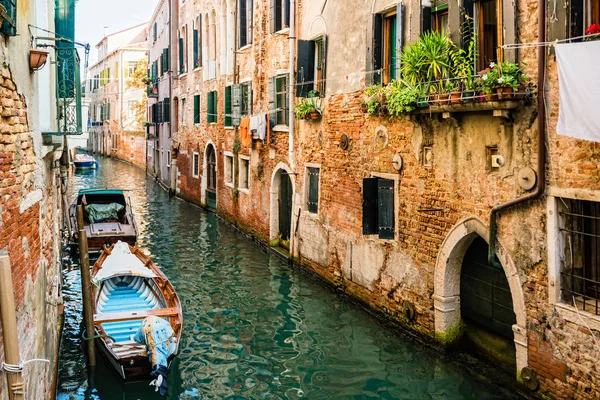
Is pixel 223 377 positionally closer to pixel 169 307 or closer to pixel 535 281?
pixel 169 307

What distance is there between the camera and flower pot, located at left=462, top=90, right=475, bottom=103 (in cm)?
696

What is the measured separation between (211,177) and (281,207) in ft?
25.4

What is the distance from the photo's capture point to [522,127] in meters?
6.75

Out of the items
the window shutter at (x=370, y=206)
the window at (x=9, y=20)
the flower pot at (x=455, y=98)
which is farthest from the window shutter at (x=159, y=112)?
the window at (x=9, y=20)

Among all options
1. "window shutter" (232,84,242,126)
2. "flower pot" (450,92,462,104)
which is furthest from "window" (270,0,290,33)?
"flower pot" (450,92,462,104)

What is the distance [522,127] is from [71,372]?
6129 millimetres

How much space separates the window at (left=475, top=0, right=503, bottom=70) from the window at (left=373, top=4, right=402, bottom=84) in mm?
2190

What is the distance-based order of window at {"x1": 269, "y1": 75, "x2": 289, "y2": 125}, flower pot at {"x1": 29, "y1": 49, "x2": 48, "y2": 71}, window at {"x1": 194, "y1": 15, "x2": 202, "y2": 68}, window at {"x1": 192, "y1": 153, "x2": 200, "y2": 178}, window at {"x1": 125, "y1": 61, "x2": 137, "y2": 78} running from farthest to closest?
window at {"x1": 125, "y1": 61, "x2": 137, "y2": 78}
window at {"x1": 192, "y1": 153, "x2": 200, "y2": 178}
window at {"x1": 194, "y1": 15, "x2": 202, "y2": 68}
window at {"x1": 269, "y1": 75, "x2": 289, "y2": 125}
flower pot at {"x1": 29, "y1": 49, "x2": 48, "y2": 71}

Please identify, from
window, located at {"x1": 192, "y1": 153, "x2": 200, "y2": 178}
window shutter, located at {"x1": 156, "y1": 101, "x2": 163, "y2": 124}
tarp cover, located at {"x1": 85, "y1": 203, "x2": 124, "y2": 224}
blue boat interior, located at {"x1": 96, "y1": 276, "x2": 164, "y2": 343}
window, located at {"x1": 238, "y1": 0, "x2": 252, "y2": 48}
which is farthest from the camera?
window shutter, located at {"x1": 156, "y1": 101, "x2": 163, "y2": 124}

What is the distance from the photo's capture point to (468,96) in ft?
23.1

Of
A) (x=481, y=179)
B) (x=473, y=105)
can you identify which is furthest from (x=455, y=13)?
(x=481, y=179)

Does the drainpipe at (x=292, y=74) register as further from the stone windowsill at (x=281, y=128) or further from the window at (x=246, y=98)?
the window at (x=246, y=98)

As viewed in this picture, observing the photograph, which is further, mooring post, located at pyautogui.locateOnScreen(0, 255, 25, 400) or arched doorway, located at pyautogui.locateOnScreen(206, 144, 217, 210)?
arched doorway, located at pyautogui.locateOnScreen(206, 144, 217, 210)

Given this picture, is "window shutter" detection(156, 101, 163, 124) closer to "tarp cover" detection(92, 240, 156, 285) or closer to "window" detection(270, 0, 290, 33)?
"window" detection(270, 0, 290, 33)
